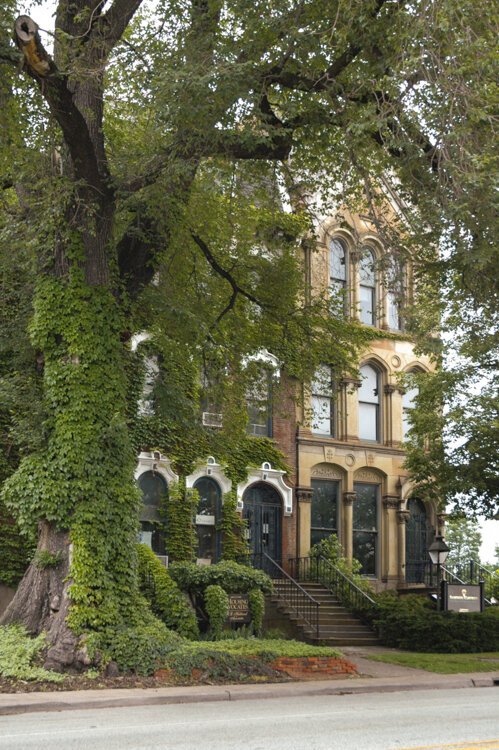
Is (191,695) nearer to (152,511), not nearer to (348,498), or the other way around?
(152,511)

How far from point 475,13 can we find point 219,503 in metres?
16.2

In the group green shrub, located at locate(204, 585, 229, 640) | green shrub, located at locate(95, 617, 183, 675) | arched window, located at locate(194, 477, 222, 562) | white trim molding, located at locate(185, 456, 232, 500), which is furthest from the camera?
arched window, located at locate(194, 477, 222, 562)

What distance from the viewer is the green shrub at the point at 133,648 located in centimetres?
1502

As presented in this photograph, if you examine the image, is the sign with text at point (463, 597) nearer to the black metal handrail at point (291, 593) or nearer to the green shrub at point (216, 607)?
the black metal handrail at point (291, 593)

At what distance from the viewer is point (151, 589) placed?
2127cm

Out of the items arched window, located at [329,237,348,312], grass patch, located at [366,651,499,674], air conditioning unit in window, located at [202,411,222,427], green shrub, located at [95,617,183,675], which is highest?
arched window, located at [329,237,348,312]

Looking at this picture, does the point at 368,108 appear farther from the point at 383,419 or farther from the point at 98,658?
the point at 383,419

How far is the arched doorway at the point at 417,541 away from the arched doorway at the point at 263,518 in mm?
5099

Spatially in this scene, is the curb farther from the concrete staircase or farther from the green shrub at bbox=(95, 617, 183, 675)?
the concrete staircase

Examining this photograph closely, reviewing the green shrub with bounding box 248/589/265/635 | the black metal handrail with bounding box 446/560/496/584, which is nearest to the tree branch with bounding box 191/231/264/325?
the green shrub with bounding box 248/589/265/635

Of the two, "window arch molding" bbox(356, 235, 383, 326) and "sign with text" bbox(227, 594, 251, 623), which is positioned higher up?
"window arch molding" bbox(356, 235, 383, 326)

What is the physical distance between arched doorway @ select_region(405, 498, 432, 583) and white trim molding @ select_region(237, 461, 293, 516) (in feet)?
16.4

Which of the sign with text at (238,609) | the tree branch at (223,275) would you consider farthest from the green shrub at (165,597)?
the tree branch at (223,275)

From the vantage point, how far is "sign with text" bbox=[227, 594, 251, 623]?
21688 millimetres
